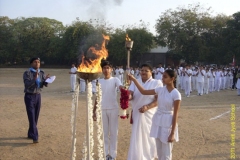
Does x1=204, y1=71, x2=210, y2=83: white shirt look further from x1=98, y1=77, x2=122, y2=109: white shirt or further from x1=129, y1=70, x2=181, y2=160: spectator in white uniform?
x1=129, y1=70, x2=181, y2=160: spectator in white uniform

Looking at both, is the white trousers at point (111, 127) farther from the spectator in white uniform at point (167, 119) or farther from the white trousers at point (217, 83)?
the white trousers at point (217, 83)

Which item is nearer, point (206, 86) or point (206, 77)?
point (206, 77)

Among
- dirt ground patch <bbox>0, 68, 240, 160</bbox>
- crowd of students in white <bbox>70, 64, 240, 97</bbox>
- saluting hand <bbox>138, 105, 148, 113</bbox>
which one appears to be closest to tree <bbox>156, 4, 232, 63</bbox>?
crowd of students in white <bbox>70, 64, 240, 97</bbox>

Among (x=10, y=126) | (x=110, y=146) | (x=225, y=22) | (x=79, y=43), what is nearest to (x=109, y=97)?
(x=110, y=146)

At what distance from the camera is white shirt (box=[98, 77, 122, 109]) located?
5.59 metres

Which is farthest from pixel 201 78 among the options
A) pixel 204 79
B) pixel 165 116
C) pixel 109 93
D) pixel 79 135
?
pixel 165 116

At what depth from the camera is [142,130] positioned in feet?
17.3

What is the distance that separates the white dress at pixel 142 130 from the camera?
17.1ft

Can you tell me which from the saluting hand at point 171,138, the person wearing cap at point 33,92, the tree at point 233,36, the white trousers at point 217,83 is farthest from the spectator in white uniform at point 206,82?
the tree at point 233,36

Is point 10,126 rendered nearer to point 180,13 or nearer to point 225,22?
point 180,13

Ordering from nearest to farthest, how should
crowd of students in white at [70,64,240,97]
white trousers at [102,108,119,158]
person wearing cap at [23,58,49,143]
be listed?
1. white trousers at [102,108,119,158]
2. person wearing cap at [23,58,49,143]
3. crowd of students in white at [70,64,240,97]

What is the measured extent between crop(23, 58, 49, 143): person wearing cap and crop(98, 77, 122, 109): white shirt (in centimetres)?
194

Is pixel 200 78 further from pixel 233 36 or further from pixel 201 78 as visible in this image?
pixel 233 36

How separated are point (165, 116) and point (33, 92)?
3.63 m
